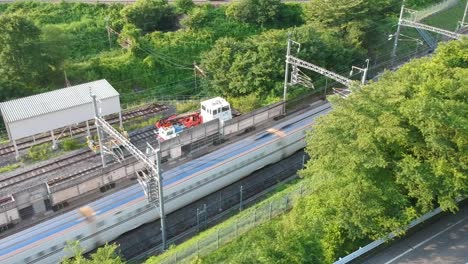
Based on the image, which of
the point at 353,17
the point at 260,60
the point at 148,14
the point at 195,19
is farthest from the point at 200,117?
the point at 353,17

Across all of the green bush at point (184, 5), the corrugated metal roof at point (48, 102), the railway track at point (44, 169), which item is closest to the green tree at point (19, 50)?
the corrugated metal roof at point (48, 102)

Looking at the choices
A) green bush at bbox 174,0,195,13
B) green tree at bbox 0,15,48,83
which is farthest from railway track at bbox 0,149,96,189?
green bush at bbox 174,0,195,13

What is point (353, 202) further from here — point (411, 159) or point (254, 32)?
point (254, 32)

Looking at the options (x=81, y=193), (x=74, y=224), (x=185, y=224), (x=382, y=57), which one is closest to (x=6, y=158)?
(x=81, y=193)

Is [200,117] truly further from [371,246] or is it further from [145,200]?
[371,246]

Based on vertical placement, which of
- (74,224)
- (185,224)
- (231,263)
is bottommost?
(185,224)

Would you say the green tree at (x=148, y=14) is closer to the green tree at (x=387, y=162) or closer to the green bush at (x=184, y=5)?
the green bush at (x=184, y=5)
